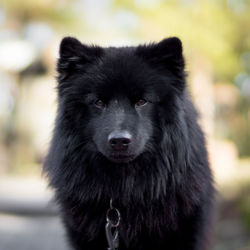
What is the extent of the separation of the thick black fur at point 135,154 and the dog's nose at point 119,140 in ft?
0.47

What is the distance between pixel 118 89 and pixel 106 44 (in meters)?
13.0

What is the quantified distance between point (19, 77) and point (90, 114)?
1550 centimetres

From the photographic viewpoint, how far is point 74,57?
3.52m

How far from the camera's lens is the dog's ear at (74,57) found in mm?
3518

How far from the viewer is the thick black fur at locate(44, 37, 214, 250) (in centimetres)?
337

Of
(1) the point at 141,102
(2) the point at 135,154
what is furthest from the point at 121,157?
(1) the point at 141,102

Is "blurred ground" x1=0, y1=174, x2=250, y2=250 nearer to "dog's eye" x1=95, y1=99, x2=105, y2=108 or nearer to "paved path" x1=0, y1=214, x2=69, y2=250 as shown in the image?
"paved path" x1=0, y1=214, x2=69, y2=250

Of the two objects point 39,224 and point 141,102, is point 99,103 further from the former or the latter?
point 39,224

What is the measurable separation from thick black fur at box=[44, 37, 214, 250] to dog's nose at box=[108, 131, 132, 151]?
0.47 ft

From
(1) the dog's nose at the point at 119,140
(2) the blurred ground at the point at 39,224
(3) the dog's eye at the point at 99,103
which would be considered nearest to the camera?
(1) the dog's nose at the point at 119,140

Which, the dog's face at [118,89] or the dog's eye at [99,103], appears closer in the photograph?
the dog's face at [118,89]

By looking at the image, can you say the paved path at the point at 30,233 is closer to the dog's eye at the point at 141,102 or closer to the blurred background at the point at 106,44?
the blurred background at the point at 106,44

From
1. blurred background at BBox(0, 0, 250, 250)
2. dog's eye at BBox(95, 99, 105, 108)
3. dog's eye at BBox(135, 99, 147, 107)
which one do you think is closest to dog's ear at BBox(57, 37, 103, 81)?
dog's eye at BBox(95, 99, 105, 108)

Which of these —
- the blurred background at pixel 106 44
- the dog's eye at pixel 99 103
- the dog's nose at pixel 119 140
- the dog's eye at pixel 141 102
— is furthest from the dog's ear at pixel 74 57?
the blurred background at pixel 106 44
